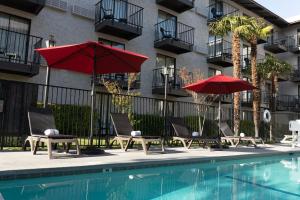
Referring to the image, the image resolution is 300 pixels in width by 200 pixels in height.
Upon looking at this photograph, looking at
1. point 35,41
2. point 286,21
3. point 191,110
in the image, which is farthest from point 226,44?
point 35,41

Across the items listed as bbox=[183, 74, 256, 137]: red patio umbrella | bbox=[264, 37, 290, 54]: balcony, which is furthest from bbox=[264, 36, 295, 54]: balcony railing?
bbox=[183, 74, 256, 137]: red patio umbrella

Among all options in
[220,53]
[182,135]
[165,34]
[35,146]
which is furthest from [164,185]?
[220,53]

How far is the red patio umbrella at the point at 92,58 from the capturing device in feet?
24.7

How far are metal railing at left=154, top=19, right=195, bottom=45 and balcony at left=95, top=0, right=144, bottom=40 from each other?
163 cm

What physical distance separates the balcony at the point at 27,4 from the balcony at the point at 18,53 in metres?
1.29

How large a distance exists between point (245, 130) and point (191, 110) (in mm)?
3607

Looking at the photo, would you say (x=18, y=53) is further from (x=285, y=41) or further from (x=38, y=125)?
(x=285, y=41)

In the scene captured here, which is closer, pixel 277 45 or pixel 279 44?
pixel 277 45

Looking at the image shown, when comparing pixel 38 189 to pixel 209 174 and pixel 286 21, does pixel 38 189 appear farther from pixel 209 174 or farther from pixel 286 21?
pixel 286 21

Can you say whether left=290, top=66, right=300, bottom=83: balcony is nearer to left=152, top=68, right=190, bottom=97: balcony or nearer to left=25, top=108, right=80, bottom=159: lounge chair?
left=152, top=68, right=190, bottom=97: balcony

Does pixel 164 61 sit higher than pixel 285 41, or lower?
lower

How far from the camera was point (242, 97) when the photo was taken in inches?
1064

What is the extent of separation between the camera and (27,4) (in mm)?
14945

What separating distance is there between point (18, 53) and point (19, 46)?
0.38 m
